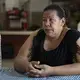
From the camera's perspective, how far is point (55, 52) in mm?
1544

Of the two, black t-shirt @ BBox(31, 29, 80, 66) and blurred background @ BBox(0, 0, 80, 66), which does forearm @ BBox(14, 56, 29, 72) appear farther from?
blurred background @ BBox(0, 0, 80, 66)

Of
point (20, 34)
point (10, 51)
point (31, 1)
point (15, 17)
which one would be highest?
point (31, 1)

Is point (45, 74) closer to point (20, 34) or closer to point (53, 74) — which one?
point (53, 74)

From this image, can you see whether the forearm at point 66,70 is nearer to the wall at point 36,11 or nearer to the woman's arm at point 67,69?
the woman's arm at point 67,69

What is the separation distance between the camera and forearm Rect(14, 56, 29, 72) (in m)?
1.54

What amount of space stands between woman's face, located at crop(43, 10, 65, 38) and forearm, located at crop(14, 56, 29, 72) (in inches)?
9.2

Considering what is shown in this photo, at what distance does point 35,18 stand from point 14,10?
36cm

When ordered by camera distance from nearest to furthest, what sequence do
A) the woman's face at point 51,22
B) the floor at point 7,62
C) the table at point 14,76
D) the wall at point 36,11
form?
1. the table at point 14,76
2. the woman's face at point 51,22
3. the floor at point 7,62
4. the wall at point 36,11

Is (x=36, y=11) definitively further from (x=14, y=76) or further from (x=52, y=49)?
(x=14, y=76)

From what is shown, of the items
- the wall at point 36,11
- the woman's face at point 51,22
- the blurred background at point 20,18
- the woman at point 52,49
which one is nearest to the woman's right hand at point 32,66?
the woman at point 52,49

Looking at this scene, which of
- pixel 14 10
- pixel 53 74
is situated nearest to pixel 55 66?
pixel 53 74

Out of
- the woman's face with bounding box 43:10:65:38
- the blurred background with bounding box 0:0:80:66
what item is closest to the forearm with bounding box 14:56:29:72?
the woman's face with bounding box 43:10:65:38

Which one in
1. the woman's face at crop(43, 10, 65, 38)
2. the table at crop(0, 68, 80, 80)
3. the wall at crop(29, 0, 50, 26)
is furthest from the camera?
the wall at crop(29, 0, 50, 26)

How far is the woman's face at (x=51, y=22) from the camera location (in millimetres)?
1511
